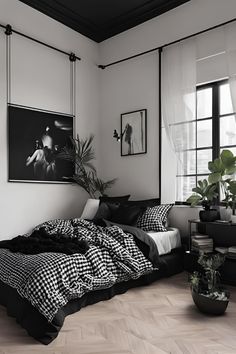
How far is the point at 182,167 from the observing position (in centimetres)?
426

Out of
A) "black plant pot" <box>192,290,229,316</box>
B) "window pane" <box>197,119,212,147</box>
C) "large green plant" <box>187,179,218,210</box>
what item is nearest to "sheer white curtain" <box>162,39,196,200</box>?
"window pane" <box>197,119,212,147</box>

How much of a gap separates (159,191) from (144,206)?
1.54ft

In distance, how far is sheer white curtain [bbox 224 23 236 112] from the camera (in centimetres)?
373

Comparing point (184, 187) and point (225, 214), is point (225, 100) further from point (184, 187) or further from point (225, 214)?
point (225, 214)

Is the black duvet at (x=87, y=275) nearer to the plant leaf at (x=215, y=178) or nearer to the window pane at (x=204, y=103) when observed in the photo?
the plant leaf at (x=215, y=178)

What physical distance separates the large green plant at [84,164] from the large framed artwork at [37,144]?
0.31 ft

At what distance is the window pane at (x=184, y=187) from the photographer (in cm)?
425

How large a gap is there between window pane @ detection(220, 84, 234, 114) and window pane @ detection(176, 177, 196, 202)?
1.00m

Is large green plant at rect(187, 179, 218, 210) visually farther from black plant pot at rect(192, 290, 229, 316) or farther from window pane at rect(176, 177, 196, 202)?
black plant pot at rect(192, 290, 229, 316)

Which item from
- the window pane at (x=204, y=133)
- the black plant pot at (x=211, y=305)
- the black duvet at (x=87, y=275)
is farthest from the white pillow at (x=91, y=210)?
the black plant pot at (x=211, y=305)

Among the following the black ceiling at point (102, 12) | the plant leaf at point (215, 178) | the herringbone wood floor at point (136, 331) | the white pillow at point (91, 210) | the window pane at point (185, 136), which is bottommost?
the herringbone wood floor at point (136, 331)

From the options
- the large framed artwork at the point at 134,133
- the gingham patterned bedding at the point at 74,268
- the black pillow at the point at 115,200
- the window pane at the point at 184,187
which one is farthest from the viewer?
the large framed artwork at the point at 134,133

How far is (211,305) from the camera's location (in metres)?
2.53

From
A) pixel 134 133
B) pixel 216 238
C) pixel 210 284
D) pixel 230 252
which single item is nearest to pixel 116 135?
pixel 134 133
